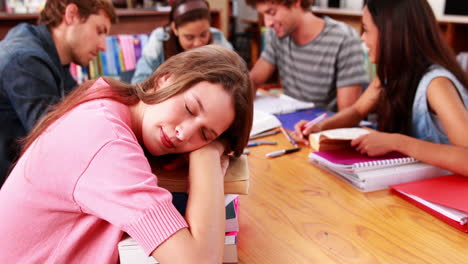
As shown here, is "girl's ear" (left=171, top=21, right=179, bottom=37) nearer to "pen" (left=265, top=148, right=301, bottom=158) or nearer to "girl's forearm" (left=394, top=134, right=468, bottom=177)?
"pen" (left=265, top=148, right=301, bottom=158)

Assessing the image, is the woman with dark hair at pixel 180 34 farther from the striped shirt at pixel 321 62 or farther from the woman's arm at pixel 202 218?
the woman's arm at pixel 202 218

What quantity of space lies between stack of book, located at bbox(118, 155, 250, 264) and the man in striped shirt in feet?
4.20

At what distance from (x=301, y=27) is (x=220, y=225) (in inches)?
67.0

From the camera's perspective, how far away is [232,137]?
0.97 m

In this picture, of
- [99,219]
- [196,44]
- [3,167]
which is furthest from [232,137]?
[196,44]

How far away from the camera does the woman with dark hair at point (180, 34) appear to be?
2.15 metres

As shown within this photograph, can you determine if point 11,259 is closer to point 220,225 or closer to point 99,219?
point 99,219

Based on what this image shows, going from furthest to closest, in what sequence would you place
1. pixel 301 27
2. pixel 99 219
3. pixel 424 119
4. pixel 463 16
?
pixel 463 16 < pixel 301 27 < pixel 424 119 < pixel 99 219

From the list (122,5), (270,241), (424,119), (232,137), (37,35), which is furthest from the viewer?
(122,5)

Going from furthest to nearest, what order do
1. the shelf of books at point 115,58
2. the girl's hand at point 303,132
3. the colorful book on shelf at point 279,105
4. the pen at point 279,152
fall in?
the shelf of books at point 115,58
the colorful book on shelf at point 279,105
the girl's hand at point 303,132
the pen at point 279,152

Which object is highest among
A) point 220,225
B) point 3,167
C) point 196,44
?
point 196,44

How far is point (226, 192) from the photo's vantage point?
837 mm

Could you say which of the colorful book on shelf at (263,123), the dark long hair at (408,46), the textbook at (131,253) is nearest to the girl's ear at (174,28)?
the colorful book on shelf at (263,123)

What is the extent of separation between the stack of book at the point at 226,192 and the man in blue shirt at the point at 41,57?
0.68 metres
